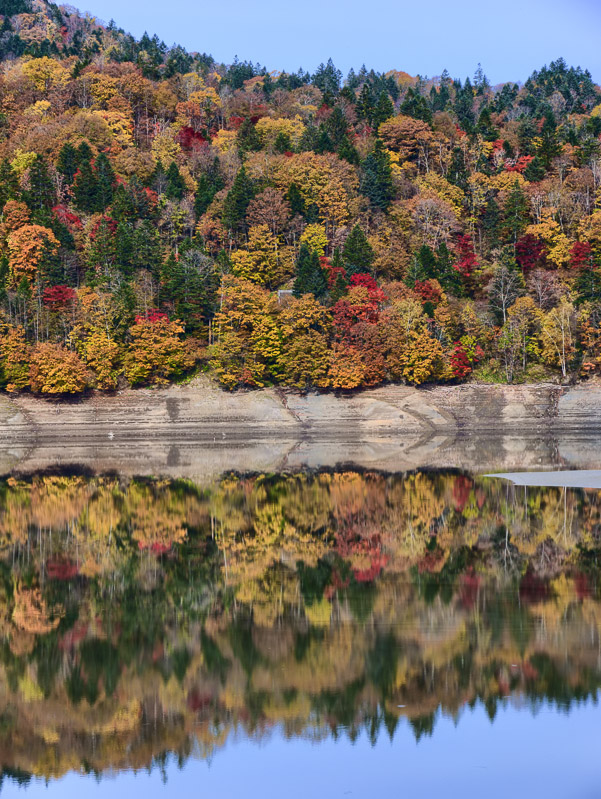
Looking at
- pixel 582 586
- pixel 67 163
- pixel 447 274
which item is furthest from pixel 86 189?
pixel 582 586

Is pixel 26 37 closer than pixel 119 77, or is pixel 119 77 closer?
pixel 119 77

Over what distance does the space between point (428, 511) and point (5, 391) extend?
5221 cm

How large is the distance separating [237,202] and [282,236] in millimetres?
5723

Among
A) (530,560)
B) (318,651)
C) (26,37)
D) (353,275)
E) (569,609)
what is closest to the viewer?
(318,651)

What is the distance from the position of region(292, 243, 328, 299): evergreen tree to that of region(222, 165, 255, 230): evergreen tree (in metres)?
12.9

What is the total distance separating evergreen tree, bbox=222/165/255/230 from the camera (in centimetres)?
9450

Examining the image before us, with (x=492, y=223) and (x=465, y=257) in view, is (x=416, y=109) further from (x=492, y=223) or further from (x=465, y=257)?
(x=465, y=257)

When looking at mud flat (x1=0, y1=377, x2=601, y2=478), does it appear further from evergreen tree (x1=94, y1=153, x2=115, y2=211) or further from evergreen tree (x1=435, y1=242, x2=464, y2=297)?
evergreen tree (x1=94, y1=153, x2=115, y2=211)

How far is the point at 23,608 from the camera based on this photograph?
20.9 meters

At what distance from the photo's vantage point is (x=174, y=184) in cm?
10031

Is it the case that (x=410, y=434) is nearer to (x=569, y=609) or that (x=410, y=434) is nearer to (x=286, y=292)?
(x=286, y=292)

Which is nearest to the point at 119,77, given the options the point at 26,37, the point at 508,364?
the point at 26,37

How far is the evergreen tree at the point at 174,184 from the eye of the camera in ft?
325

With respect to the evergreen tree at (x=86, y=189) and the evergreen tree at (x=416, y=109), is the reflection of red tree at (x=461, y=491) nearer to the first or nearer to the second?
the evergreen tree at (x=86, y=189)
